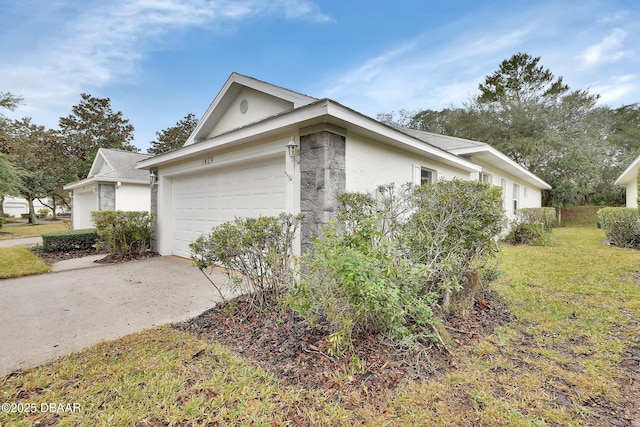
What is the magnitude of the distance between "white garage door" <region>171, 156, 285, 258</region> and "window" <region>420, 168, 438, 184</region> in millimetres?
3931

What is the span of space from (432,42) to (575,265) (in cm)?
697

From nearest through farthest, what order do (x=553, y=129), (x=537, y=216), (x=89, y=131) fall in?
(x=537, y=216) → (x=553, y=129) → (x=89, y=131)

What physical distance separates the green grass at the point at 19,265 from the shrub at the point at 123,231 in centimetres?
139

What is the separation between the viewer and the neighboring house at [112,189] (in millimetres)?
13258

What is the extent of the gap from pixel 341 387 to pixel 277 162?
424 centimetres

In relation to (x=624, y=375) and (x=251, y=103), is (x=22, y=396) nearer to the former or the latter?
(x=624, y=375)

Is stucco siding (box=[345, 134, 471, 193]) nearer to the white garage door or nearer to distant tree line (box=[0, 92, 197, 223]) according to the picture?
the white garage door

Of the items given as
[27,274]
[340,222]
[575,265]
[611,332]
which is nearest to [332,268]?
[340,222]

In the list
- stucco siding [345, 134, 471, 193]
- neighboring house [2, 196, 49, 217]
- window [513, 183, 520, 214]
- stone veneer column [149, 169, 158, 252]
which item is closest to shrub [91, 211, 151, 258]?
stone veneer column [149, 169, 158, 252]

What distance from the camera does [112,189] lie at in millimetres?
13445

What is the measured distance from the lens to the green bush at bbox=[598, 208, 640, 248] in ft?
29.1

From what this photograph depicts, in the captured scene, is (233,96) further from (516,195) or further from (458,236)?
(516,195)

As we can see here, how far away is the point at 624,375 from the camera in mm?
2475

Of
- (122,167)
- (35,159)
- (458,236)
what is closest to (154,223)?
(122,167)
